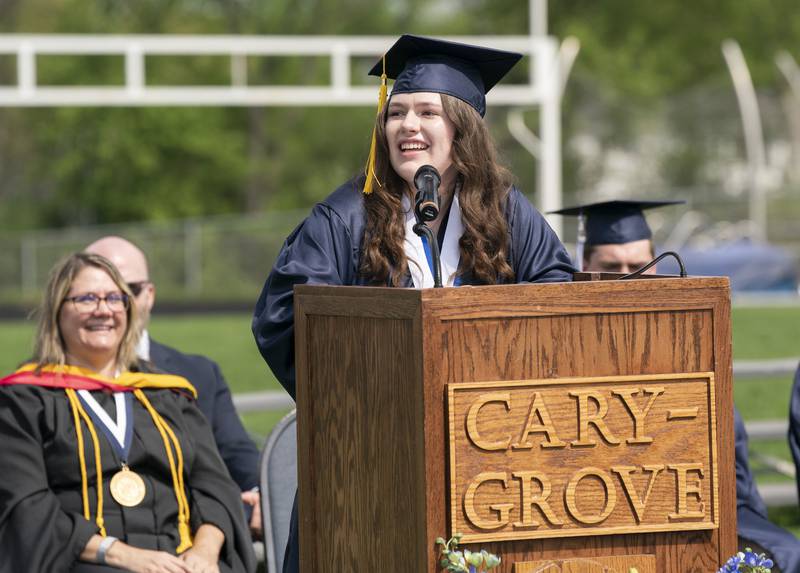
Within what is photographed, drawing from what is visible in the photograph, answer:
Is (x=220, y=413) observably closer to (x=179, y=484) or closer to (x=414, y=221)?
(x=179, y=484)

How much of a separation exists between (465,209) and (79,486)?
1.77 metres

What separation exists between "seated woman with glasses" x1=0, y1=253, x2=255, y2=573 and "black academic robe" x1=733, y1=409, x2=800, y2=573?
1.60 meters

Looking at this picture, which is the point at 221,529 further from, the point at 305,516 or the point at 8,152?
the point at 8,152

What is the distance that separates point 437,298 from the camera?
2.53 metres

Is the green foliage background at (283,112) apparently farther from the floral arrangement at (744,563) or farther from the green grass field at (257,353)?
the floral arrangement at (744,563)

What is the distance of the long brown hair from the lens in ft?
10.7

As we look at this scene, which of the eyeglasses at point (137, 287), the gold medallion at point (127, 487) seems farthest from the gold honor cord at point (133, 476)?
the eyeglasses at point (137, 287)

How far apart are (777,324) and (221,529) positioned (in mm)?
16521

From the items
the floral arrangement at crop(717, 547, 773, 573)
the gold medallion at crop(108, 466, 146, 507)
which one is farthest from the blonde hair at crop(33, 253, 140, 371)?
the floral arrangement at crop(717, 547, 773, 573)

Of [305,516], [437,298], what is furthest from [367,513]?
[437,298]

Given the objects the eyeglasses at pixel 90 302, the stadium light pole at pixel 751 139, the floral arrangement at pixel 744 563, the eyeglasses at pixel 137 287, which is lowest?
the floral arrangement at pixel 744 563

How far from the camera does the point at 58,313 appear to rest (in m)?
4.75

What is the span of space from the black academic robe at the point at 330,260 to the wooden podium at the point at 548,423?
42 cm

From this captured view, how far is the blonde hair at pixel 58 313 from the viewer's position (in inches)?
185
